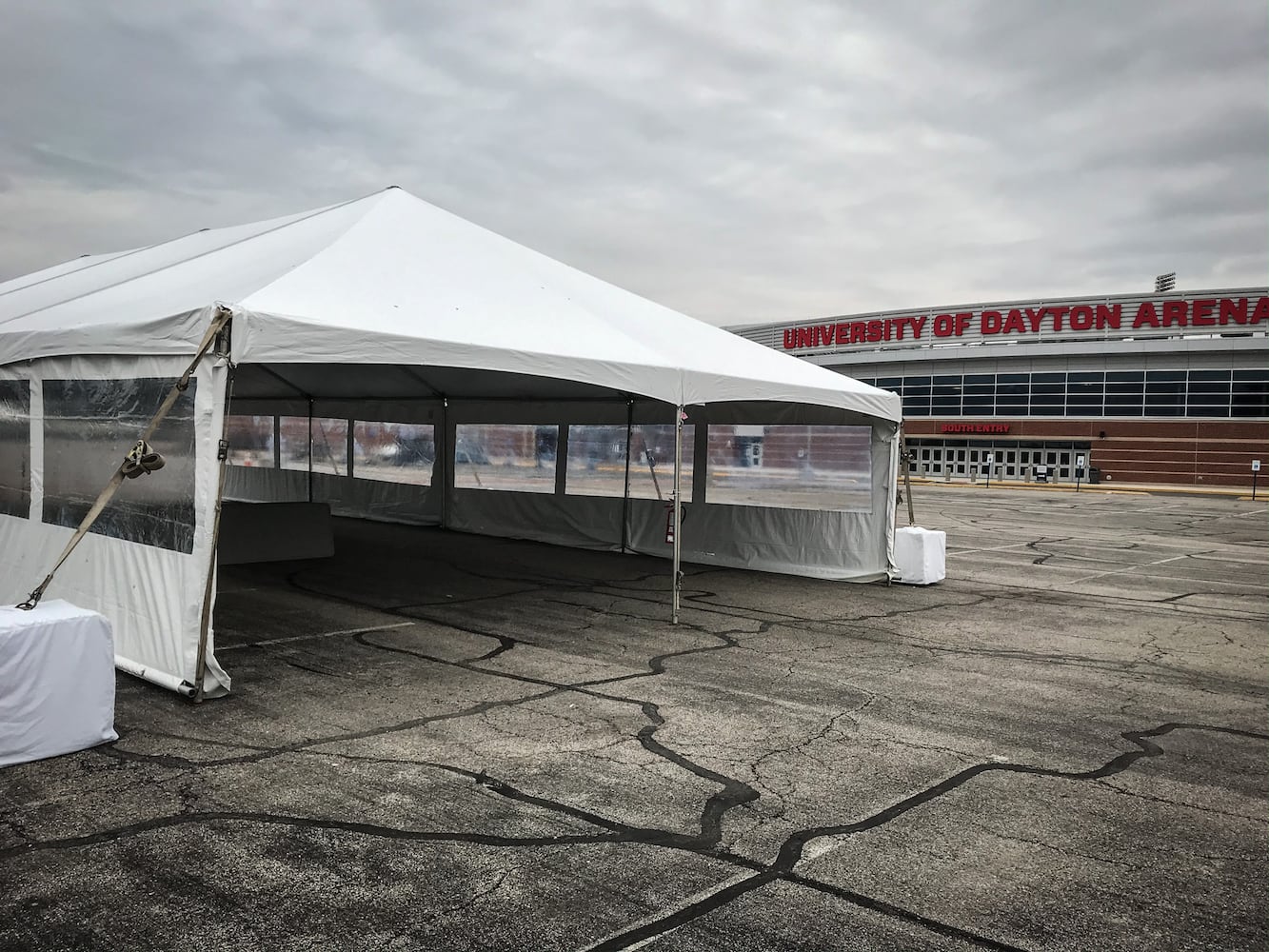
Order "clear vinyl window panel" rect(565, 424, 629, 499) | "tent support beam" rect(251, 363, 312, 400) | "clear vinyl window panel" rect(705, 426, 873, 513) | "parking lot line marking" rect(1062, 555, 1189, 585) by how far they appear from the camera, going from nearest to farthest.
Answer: "clear vinyl window panel" rect(705, 426, 873, 513)
"parking lot line marking" rect(1062, 555, 1189, 585)
"clear vinyl window panel" rect(565, 424, 629, 499)
"tent support beam" rect(251, 363, 312, 400)

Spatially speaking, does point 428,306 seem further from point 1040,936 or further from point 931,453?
point 931,453

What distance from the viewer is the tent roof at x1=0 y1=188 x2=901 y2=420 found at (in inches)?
280

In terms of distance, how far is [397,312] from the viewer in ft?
26.1

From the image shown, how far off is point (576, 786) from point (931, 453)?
5543cm

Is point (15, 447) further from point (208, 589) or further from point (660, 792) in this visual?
point (660, 792)

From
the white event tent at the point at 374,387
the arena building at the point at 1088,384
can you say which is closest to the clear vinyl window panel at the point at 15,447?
the white event tent at the point at 374,387

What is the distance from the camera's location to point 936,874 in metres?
4.18

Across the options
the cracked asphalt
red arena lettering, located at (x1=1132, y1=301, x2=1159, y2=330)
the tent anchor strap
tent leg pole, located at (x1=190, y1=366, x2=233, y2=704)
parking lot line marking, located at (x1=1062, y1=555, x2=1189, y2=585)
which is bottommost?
the cracked asphalt

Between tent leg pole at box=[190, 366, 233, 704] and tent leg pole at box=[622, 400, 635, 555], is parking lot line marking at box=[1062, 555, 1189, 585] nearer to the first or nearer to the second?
tent leg pole at box=[622, 400, 635, 555]

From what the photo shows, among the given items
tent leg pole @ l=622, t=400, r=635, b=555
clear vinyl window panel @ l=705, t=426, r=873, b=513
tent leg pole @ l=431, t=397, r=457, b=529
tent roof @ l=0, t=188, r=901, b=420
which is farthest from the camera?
tent leg pole @ l=431, t=397, r=457, b=529

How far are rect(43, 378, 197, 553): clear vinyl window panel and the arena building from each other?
46.1m

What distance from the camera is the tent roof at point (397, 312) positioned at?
7.10m

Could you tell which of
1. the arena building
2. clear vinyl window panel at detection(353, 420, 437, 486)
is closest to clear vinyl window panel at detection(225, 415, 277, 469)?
clear vinyl window panel at detection(353, 420, 437, 486)

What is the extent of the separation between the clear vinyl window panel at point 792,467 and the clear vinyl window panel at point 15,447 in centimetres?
900
